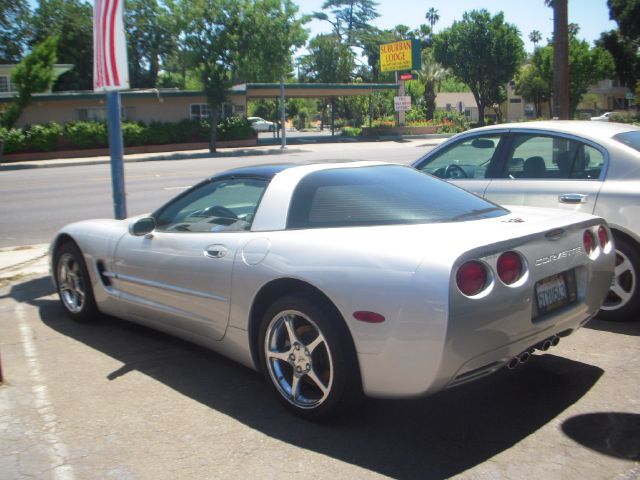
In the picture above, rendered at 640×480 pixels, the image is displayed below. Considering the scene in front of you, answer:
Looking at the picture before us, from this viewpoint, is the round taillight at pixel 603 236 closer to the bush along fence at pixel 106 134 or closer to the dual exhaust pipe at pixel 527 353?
the dual exhaust pipe at pixel 527 353

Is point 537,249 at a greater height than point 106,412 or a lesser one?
greater

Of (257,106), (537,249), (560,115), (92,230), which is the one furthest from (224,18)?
(257,106)

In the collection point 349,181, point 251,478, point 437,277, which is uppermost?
point 349,181

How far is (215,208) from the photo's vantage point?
4.69 meters

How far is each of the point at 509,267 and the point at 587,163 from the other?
2583mm

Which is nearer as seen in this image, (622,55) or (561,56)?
(561,56)

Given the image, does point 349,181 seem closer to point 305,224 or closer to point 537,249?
point 305,224

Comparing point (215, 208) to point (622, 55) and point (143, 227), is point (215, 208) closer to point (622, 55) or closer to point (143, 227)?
point (143, 227)

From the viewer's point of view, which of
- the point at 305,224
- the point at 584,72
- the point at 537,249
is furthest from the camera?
the point at 584,72

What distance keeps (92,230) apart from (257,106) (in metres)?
77.4

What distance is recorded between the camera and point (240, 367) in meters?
4.61

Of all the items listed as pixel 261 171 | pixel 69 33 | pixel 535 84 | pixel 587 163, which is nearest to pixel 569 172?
pixel 587 163

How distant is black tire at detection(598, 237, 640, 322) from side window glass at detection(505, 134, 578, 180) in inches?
32.7

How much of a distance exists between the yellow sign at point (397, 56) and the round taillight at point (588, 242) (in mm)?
49249
